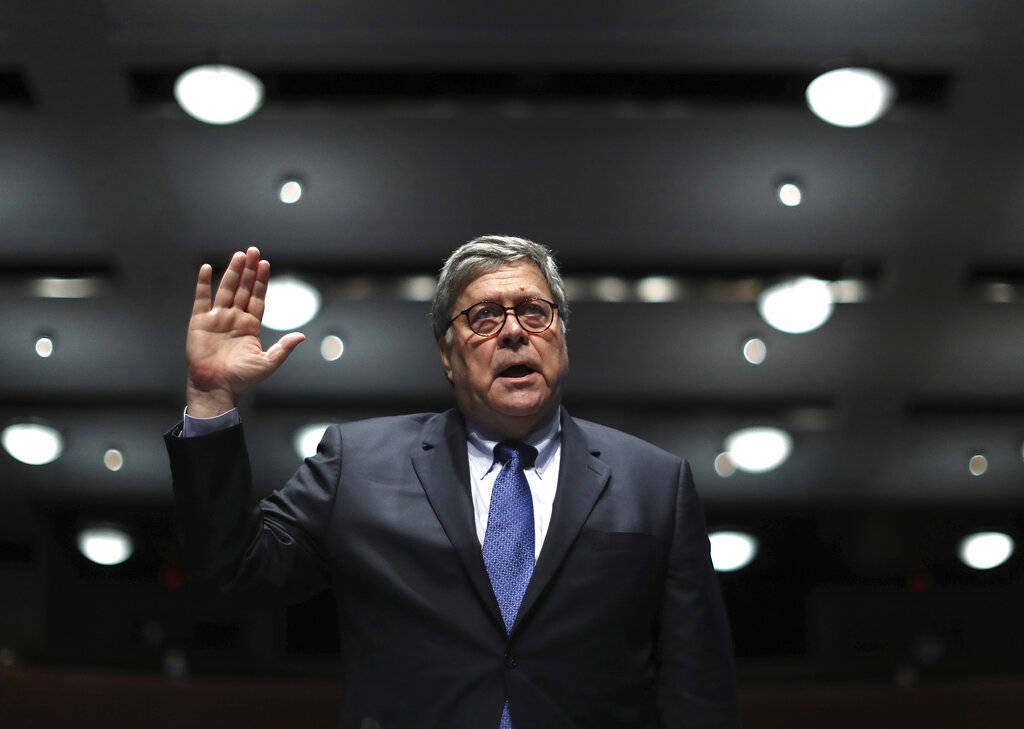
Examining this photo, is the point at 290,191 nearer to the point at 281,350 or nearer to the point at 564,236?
the point at 564,236

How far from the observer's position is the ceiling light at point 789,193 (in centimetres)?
628

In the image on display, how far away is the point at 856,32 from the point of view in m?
5.40

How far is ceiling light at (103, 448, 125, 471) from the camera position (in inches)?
359

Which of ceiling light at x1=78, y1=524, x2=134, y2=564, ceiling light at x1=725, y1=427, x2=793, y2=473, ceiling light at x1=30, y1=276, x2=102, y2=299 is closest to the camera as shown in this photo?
ceiling light at x1=30, y1=276, x2=102, y2=299

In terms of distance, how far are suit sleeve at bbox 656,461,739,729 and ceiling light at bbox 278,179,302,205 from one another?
4521 mm

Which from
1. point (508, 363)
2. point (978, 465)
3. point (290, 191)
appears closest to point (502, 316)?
point (508, 363)

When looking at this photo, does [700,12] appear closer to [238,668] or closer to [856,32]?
[856,32]

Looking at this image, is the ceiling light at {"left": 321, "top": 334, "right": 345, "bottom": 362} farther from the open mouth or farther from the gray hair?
the open mouth

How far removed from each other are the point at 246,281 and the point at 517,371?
0.48m

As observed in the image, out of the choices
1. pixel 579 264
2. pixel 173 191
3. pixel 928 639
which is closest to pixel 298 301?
pixel 173 191

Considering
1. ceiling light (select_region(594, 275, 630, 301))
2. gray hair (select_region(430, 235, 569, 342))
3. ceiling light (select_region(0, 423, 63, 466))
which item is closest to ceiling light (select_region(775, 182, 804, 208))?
ceiling light (select_region(594, 275, 630, 301))

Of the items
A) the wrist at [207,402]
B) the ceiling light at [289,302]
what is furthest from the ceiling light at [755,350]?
the wrist at [207,402]

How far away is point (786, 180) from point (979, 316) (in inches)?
72.6

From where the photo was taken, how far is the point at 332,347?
7.78 meters
